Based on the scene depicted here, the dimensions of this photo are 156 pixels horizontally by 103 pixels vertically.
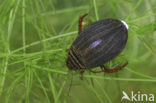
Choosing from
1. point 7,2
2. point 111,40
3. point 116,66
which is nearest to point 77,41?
point 111,40

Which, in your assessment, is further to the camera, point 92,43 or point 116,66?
point 116,66

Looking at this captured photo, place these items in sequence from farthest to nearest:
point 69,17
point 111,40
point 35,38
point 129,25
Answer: point 69,17, point 35,38, point 129,25, point 111,40

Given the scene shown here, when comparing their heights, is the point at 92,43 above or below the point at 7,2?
below

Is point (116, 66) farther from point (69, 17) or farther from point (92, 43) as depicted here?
point (69, 17)

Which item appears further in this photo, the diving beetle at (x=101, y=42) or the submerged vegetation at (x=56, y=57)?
the submerged vegetation at (x=56, y=57)

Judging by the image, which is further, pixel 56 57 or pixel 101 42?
pixel 56 57
